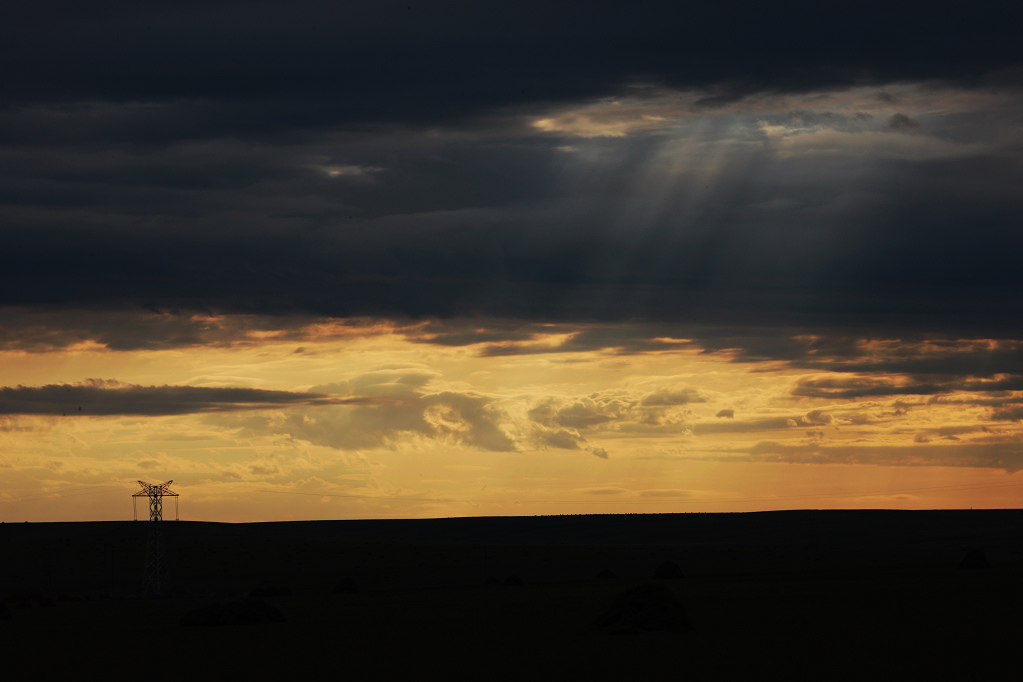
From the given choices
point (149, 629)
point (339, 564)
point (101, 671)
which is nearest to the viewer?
point (101, 671)

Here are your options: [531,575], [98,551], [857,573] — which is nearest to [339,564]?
[531,575]

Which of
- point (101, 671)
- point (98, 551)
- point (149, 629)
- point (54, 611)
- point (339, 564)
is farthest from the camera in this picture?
point (98, 551)

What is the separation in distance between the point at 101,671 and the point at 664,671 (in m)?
20.0

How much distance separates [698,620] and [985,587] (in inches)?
767

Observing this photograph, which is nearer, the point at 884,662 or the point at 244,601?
the point at 884,662

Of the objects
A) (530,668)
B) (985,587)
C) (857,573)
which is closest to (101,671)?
(530,668)

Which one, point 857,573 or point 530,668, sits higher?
point 857,573

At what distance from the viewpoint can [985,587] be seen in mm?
59500

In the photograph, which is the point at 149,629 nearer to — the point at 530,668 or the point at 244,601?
the point at 244,601

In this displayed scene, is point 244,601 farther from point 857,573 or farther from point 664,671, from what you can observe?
point 857,573

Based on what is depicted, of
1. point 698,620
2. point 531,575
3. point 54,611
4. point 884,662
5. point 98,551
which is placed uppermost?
point 98,551

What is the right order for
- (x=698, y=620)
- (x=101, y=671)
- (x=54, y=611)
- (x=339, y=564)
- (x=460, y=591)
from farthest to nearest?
(x=339, y=564) < (x=460, y=591) < (x=54, y=611) < (x=698, y=620) < (x=101, y=671)

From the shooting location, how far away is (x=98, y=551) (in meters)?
139

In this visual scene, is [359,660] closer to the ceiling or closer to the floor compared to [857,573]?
closer to the floor
